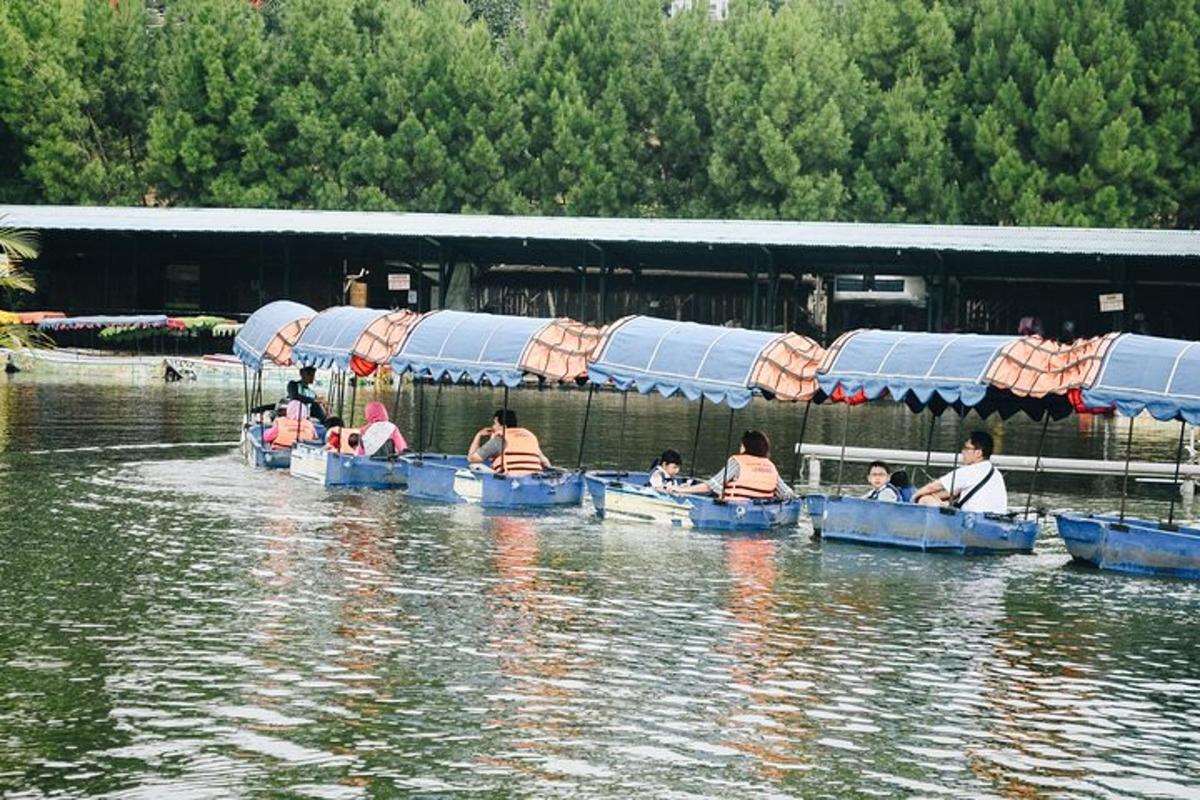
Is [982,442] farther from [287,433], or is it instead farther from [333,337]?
[287,433]

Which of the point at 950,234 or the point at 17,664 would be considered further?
the point at 950,234

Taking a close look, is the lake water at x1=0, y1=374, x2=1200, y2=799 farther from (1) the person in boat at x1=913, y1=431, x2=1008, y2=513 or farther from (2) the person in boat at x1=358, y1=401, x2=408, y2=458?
(2) the person in boat at x1=358, y1=401, x2=408, y2=458

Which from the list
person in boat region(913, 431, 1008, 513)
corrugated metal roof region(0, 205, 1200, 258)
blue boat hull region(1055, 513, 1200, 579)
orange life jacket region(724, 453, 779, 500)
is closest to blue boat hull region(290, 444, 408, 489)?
orange life jacket region(724, 453, 779, 500)

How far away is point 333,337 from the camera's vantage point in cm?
3697

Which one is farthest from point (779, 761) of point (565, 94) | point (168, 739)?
point (565, 94)

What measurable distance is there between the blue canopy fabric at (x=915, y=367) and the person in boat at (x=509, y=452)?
4.94m

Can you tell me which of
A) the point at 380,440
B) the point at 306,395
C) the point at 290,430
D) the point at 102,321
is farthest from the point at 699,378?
the point at 102,321

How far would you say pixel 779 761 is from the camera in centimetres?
1648

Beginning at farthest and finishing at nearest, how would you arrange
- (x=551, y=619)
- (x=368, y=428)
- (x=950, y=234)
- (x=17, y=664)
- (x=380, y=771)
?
(x=950, y=234)
(x=368, y=428)
(x=551, y=619)
(x=17, y=664)
(x=380, y=771)

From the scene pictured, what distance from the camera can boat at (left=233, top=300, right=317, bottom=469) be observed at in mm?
36219

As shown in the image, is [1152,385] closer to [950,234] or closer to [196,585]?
[196,585]

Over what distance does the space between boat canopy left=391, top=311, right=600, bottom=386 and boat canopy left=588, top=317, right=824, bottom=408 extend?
0.96m

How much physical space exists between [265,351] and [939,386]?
15221 millimetres

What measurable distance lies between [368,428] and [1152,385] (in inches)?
524
